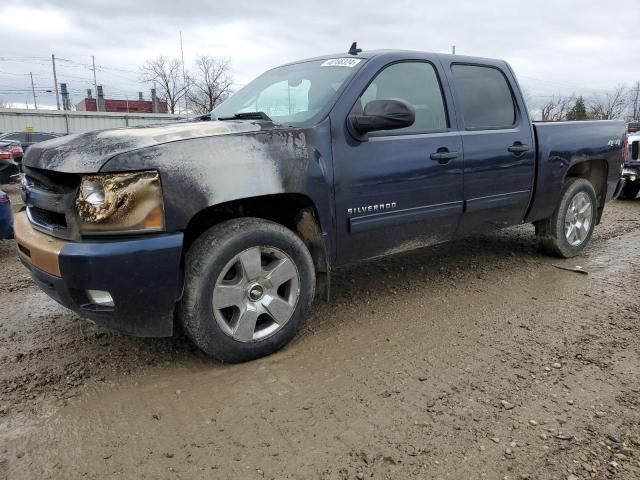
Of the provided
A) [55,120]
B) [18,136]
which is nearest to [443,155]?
[18,136]

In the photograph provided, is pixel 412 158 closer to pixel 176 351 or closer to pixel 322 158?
pixel 322 158

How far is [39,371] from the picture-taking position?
287 cm

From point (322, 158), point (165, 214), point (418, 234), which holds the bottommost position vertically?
point (418, 234)

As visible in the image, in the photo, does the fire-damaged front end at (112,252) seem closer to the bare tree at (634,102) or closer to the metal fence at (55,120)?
the metal fence at (55,120)

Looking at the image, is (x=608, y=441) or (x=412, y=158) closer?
(x=608, y=441)

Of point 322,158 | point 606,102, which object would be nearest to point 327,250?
point 322,158

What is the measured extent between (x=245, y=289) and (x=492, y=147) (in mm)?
2364

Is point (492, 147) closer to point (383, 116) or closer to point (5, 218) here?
point (383, 116)

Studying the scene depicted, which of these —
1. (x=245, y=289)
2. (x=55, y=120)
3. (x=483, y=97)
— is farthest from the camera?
(x=55, y=120)

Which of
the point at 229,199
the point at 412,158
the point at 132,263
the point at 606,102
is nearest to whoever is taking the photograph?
the point at 132,263

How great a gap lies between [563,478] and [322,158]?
2034 millimetres

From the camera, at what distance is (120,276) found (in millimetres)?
2461

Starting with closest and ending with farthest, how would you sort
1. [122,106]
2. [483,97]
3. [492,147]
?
[492,147] → [483,97] → [122,106]

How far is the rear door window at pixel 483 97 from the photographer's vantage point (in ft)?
13.0
